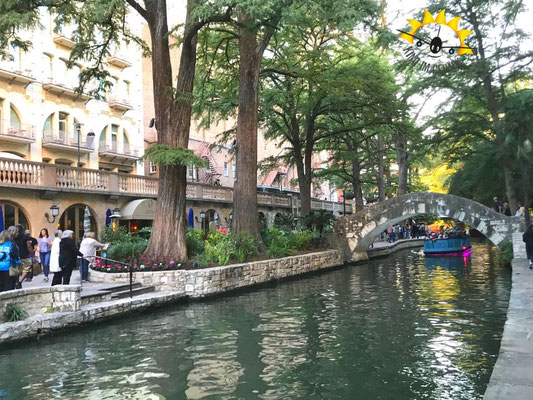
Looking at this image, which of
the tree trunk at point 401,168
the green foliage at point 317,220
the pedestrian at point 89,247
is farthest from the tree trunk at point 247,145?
the tree trunk at point 401,168

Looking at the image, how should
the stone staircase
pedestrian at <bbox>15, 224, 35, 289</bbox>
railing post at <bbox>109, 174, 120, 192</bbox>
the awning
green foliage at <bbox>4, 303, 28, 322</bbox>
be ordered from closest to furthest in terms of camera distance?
green foliage at <bbox>4, 303, 28, 322</bbox>
the stone staircase
pedestrian at <bbox>15, 224, 35, 289</bbox>
railing post at <bbox>109, 174, 120, 192</bbox>
the awning

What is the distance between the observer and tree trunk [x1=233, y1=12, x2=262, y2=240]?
63.5 ft

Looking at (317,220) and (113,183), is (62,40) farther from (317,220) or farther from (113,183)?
(317,220)

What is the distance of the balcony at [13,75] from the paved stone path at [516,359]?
969 inches

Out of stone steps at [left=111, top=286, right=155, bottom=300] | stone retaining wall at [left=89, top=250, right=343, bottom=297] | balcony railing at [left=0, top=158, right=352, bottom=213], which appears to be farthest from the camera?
balcony railing at [left=0, top=158, right=352, bottom=213]

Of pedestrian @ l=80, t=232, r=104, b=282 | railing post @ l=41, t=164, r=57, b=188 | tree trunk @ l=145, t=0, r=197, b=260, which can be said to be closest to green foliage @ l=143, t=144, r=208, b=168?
tree trunk @ l=145, t=0, r=197, b=260

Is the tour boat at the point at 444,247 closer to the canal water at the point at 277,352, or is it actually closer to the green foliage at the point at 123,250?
the canal water at the point at 277,352

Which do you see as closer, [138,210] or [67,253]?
[67,253]

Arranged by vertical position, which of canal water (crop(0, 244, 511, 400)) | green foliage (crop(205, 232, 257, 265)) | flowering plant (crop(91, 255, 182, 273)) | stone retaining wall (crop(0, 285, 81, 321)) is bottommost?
canal water (crop(0, 244, 511, 400))

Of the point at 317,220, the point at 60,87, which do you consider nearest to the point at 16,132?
the point at 60,87

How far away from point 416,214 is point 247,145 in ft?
38.1

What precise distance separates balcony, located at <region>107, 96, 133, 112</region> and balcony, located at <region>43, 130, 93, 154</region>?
3.68 m

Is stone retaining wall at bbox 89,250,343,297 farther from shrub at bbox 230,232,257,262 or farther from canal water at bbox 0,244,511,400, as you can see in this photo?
canal water at bbox 0,244,511,400

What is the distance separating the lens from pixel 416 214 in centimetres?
2658
